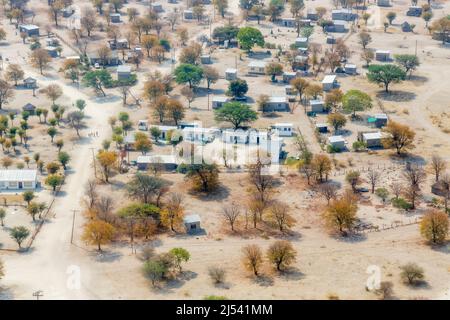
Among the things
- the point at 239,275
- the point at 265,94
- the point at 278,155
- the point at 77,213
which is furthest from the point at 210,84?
the point at 239,275

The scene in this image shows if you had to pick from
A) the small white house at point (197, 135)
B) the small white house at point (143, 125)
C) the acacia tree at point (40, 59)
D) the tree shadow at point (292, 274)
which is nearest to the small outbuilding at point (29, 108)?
the small white house at point (143, 125)

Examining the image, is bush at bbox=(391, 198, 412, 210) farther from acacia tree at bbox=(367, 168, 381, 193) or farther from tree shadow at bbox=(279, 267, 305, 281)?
tree shadow at bbox=(279, 267, 305, 281)

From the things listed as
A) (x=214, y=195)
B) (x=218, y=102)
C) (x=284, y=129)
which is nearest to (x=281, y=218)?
(x=214, y=195)

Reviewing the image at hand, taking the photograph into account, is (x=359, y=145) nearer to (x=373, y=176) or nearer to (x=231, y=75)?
(x=373, y=176)

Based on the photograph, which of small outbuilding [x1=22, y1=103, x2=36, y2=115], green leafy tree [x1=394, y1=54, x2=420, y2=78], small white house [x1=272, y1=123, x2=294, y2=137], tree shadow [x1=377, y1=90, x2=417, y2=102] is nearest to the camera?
small white house [x1=272, y1=123, x2=294, y2=137]

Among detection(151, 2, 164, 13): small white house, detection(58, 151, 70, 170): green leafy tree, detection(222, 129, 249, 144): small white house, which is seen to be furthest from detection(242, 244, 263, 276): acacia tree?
detection(151, 2, 164, 13): small white house

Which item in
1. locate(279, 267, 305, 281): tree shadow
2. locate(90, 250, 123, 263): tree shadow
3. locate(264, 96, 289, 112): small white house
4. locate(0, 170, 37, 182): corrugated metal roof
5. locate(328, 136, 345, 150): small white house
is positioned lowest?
locate(264, 96, 289, 112): small white house
